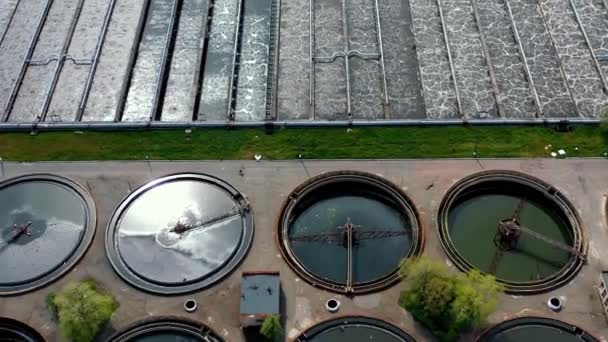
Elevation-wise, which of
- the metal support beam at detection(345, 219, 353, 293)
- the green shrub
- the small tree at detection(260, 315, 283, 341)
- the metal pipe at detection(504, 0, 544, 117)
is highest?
the metal pipe at detection(504, 0, 544, 117)

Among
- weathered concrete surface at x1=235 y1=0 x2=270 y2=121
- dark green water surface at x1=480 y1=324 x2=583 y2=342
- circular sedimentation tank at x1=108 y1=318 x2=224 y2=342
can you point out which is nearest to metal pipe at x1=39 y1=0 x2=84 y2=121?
weathered concrete surface at x1=235 y1=0 x2=270 y2=121

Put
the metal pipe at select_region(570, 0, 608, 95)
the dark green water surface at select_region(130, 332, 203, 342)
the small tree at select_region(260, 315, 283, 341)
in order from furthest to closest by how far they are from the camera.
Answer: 1. the metal pipe at select_region(570, 0, 608, 95)
2. the dark green water surface at select_region(130, 332, 203, 342)
3. the small tree at select_region(260, 315, 283, 341)

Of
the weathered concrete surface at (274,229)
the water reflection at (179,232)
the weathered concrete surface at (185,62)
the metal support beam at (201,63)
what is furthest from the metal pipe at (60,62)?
the water reflection at (179,232)

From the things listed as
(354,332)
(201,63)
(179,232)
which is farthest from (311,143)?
(354,332)

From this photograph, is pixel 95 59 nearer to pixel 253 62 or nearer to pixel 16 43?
pixel 16 43

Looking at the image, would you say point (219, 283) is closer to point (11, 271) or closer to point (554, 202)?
point (11, 271)

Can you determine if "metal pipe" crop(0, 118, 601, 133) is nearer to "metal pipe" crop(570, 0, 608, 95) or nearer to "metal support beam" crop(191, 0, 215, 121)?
"metal support beam" crop(191, 0, 215, 121)
